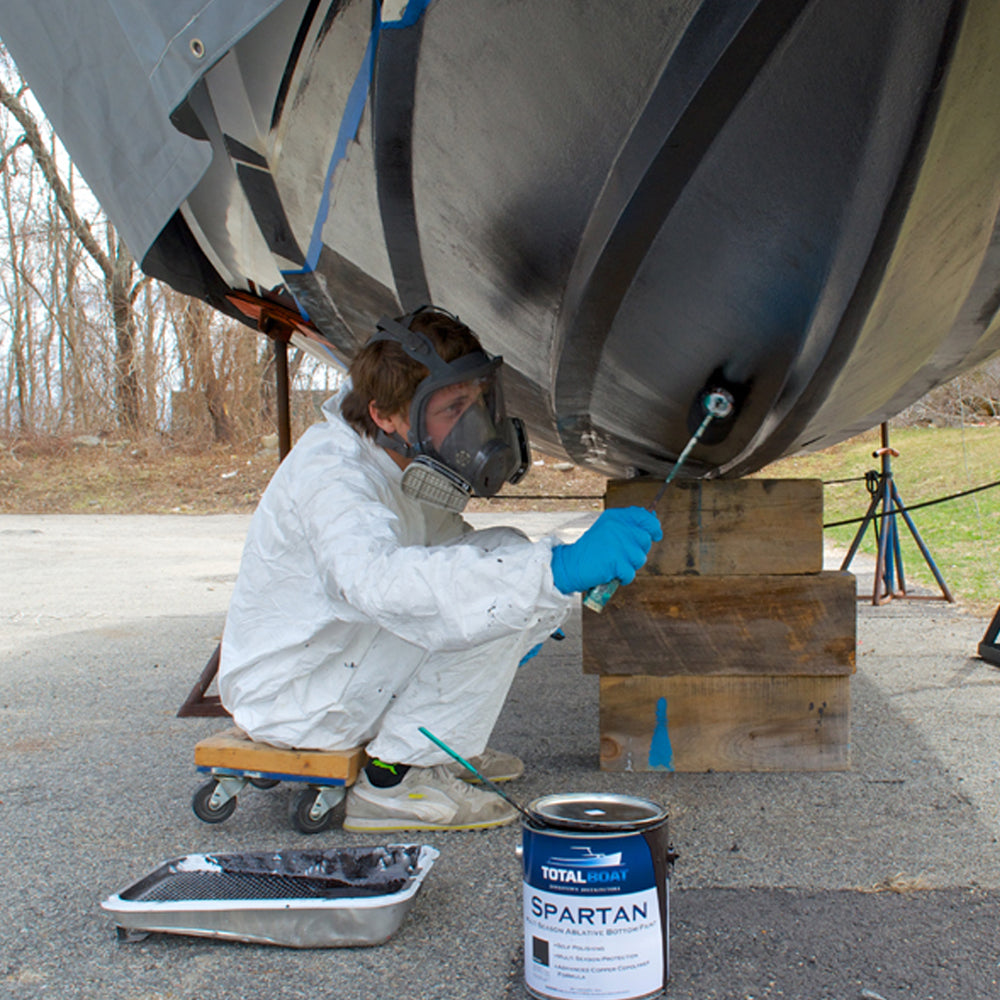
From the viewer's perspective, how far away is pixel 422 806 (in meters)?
2.11

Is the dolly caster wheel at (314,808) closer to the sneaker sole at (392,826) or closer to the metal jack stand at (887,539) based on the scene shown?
the sneaker sole at (392,826)

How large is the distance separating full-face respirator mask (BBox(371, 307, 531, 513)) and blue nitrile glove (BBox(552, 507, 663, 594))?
41 centimetres

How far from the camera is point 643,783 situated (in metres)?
2.34

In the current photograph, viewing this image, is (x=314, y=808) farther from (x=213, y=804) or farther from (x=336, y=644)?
(x=336, y=644)

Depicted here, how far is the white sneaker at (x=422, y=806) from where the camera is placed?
6.92ft

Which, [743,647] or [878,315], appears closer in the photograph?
[878,315]

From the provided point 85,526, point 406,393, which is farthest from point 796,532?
point 85,526

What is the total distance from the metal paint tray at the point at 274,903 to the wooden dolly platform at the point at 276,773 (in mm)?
343

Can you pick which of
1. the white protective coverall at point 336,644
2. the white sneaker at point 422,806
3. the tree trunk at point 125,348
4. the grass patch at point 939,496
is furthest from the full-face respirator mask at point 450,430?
the tree trunk at point 125,348

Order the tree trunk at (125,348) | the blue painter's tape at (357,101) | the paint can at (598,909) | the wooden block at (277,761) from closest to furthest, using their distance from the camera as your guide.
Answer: the paint can at (598,909) → the blue painter's tape at (357,101) → the wooden block at (277,761) → the tree trunk at (125,348)

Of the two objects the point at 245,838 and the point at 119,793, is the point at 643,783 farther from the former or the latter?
the point at 119,793

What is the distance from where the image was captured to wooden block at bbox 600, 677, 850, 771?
238 cm

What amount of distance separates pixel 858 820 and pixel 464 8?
1.78m

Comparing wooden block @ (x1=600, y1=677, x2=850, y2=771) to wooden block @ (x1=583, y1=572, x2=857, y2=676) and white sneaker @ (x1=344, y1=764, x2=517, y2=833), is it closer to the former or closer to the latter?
wooden block @ (x1=583, y1=572, x2=857, y2=676)
